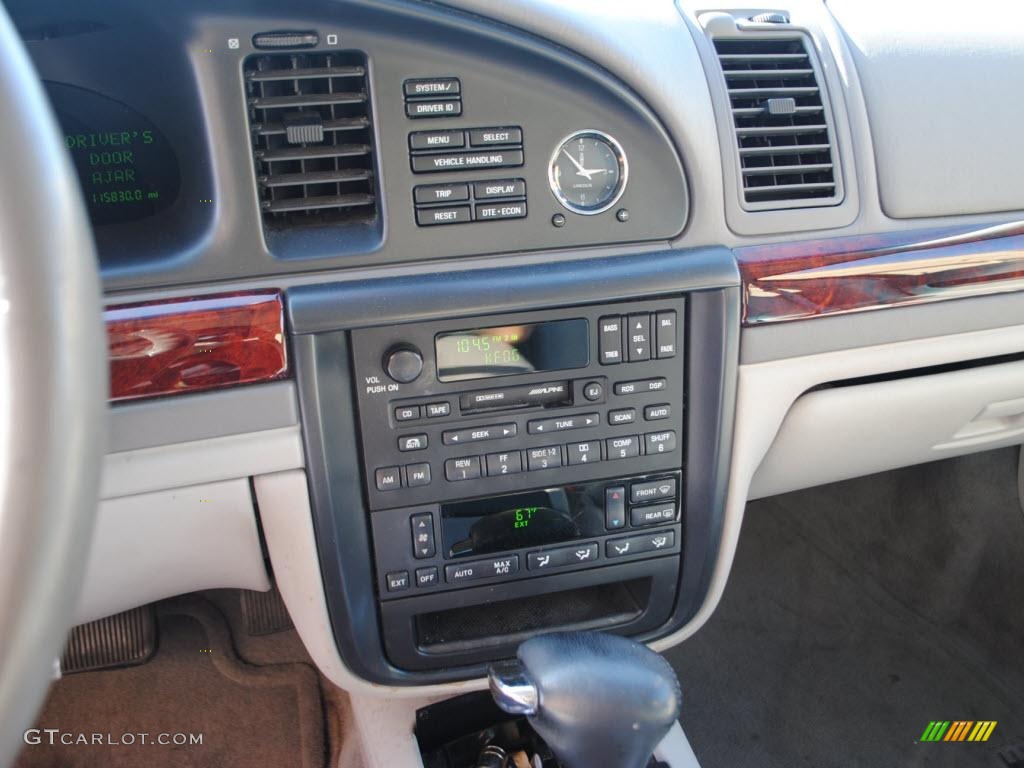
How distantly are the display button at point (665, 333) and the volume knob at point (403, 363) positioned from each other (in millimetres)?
328

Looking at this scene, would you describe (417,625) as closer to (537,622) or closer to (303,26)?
(537,622)

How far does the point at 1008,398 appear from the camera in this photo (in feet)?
5.38

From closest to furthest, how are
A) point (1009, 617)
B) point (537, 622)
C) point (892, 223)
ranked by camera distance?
1. point (892, 223)
2. point (537, 622)
3. point (1009, 617)

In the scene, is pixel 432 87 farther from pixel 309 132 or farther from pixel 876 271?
pixel 876 271

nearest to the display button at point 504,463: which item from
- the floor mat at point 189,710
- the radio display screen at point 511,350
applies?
the radio display screen at point 511,350

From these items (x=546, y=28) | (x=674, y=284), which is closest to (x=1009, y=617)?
(x=674, y=284)

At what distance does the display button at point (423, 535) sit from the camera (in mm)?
1311

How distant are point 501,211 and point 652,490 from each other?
0.47 m

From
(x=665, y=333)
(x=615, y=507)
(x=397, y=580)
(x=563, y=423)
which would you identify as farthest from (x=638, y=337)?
(x=397, y=580)

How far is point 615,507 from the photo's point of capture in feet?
4.56

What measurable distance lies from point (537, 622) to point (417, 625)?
0.62 ft

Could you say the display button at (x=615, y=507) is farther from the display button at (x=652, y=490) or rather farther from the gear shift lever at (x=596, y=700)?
the gear shift lever at (x=596, y=700)

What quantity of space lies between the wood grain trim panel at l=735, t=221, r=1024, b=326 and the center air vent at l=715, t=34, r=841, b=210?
78mm

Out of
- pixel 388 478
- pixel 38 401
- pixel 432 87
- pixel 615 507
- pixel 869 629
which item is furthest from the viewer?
pixel 869 629
